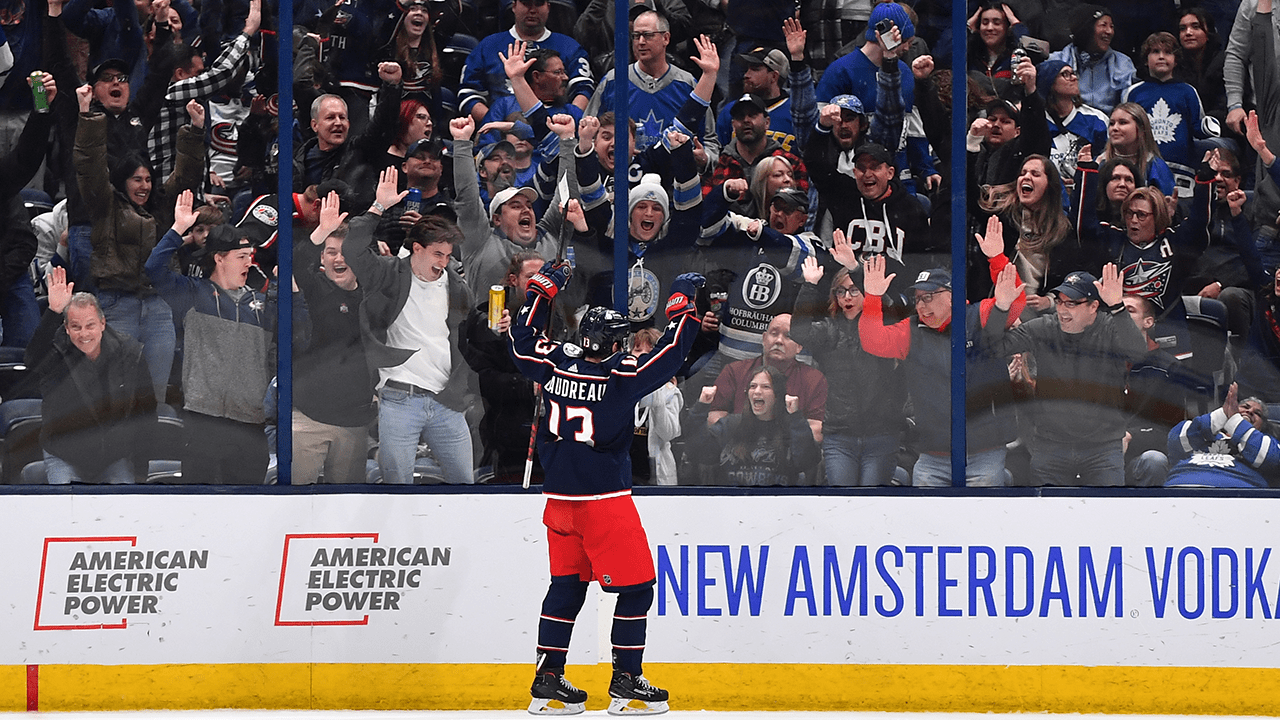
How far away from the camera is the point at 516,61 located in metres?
5.95

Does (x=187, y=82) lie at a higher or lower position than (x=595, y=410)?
higher

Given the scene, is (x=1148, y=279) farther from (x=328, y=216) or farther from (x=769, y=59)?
(x=328, y=216)

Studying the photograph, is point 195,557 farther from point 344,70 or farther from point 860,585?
point 860,585

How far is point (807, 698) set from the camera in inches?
209

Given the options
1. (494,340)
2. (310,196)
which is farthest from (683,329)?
(310,196)

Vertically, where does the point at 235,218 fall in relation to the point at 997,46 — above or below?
below

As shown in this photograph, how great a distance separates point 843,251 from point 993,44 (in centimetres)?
128

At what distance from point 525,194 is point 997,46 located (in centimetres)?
252

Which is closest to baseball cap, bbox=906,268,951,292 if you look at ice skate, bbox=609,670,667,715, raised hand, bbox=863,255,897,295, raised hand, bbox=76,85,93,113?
raised hand, bbox=863,255,897,295

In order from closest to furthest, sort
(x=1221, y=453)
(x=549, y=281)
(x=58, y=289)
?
(x=549, y=281) → (x=1221, y=453) → (x=58, y=289)

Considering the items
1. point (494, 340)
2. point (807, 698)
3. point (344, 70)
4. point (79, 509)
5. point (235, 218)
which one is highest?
point (344, 70)

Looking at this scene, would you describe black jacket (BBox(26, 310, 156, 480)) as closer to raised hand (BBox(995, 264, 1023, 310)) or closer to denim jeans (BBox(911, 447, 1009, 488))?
denim jeans (BBox(911, 447, 1009, 488))

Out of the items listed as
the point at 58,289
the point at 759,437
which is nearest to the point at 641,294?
the point at 759,437

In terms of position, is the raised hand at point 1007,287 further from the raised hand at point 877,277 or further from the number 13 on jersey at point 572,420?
the number 13 on jersey at point 572,420
